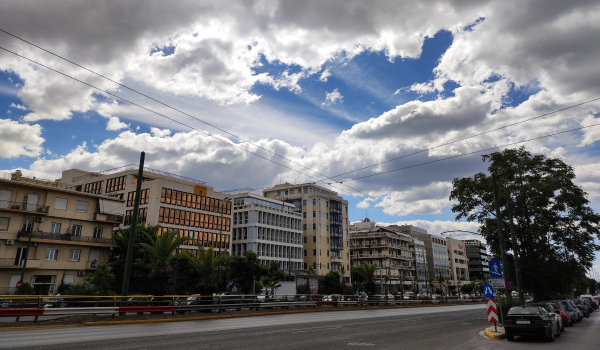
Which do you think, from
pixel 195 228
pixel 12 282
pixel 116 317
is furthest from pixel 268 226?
pixel 116 317

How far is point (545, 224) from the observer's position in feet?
96.2

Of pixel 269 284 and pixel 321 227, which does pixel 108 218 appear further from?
pixel 321 227

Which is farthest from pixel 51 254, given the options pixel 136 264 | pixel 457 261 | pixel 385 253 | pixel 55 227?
pixel 457 261

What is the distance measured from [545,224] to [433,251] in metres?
106

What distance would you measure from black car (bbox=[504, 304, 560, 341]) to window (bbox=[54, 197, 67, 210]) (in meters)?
44.9

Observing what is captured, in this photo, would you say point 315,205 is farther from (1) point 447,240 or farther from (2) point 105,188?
(1) point 447,240

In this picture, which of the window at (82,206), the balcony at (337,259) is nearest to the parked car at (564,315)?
the window at (82,206)

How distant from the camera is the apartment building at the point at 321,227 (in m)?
91.9

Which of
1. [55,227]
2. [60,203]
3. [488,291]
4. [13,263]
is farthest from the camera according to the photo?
[60,203]

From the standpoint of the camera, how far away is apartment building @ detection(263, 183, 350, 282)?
91875mm

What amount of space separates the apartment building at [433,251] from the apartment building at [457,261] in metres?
3.50

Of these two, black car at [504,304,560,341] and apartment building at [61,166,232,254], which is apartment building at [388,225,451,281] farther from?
black car at [504,304,560,341]

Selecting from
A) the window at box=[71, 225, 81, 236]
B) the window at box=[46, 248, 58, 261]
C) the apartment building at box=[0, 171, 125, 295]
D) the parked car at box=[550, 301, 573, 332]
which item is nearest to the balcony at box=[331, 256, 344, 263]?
the apartment building at box=[0, 171, 125, 295]

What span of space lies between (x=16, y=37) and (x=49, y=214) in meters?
33.0
